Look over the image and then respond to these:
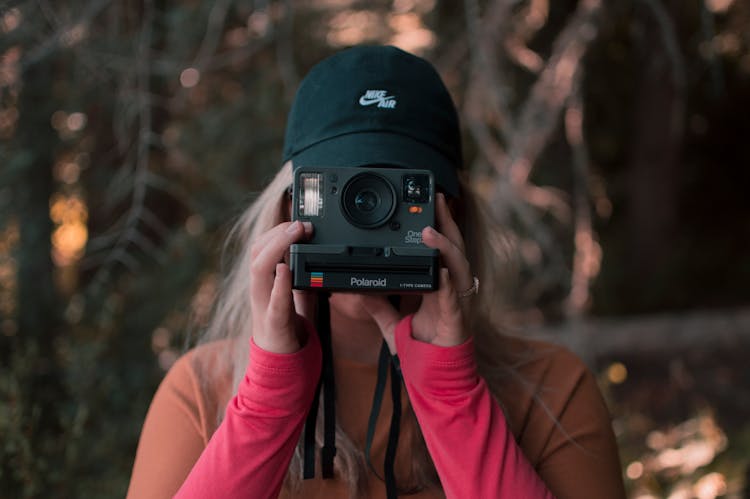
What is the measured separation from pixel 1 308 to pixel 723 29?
11.2 ft

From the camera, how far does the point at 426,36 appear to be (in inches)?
132

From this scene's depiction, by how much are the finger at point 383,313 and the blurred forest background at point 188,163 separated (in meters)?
0.83

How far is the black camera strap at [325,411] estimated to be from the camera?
152 centimetres

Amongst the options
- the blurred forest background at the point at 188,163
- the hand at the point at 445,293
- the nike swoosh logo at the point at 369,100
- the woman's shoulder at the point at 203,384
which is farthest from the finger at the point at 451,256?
the blurred forest background at the point at 188,163

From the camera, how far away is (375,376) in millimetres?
1669

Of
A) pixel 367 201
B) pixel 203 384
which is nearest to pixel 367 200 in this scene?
pixel 367 201

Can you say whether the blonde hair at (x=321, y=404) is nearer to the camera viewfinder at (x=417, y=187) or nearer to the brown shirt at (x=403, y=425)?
the brown shirt at (x=403, y=425)

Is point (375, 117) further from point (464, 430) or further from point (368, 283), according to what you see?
point (464, 430)

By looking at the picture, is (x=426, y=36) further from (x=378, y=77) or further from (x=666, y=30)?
(x=378, y=77)

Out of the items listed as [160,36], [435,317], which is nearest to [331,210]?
[435,317]

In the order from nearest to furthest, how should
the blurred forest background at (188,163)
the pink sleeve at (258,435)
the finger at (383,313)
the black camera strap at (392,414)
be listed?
the pink sleeve at (258,435) < the black camera strap at (392,414) < the finger at (383,313) < the blurred forest background at (188,163)

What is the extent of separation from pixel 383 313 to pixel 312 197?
1.17 feet

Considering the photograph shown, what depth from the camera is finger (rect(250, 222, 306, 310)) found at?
1.39 metres

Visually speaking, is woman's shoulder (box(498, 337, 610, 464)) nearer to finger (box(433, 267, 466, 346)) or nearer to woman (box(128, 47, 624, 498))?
woman (box(128, 47, 624, 498))
